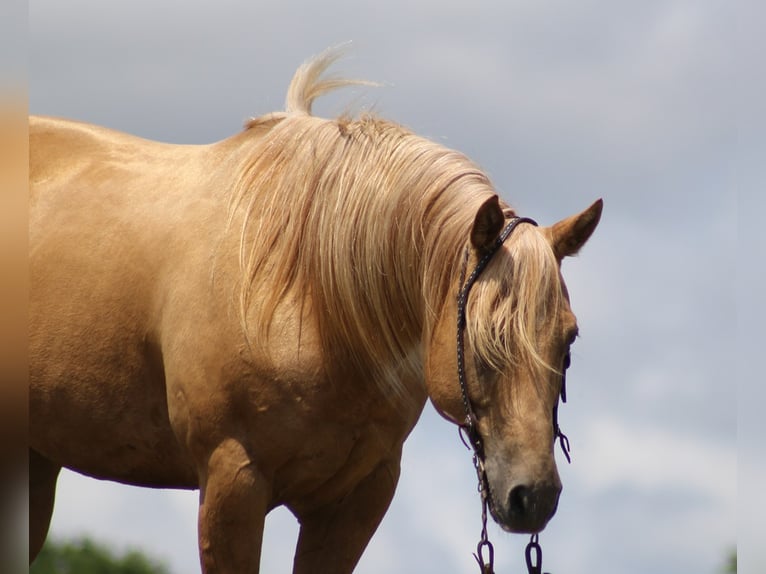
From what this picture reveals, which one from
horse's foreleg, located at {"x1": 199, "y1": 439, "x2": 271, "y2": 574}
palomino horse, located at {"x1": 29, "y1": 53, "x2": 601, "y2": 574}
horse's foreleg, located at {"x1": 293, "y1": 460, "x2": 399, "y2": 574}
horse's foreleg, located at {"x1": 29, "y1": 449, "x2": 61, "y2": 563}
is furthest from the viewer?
horse's foreleg, located at {"x1": 29, "y1": 449, "x2": 61, "y2": 563}

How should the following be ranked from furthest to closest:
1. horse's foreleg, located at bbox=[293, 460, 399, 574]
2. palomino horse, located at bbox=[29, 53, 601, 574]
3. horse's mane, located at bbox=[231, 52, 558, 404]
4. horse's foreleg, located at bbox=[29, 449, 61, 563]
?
horse's foreleg, located at bbox=[29, 449, 61, 563] → horse's foreleg, located at bbox=[293, 460, 399, 574] → horse's mane, located at bbox=[231, 52, 558, 404] → palomino horse, located at bbox=[29, 53, 601, 574]

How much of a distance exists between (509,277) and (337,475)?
1287 mm

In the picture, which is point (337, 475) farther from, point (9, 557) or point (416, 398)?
point (9, 557)

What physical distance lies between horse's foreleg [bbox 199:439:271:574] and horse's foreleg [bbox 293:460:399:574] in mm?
459

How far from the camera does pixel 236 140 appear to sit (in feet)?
19.5

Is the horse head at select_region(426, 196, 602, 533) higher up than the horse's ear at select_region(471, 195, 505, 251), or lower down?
lower down

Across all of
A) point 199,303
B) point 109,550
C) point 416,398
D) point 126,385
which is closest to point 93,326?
point 126,385

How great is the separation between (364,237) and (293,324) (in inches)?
A: 18.1

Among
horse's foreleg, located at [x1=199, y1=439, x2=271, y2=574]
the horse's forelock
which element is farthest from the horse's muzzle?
horse's foreleg, located at [x1=199, y1=439, x2=271, y2=574]

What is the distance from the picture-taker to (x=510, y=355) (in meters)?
4.55

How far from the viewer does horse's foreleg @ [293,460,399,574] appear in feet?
18.6

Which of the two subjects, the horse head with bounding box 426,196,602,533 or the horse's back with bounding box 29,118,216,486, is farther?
the horse's back with bounding box 29,118,216,486

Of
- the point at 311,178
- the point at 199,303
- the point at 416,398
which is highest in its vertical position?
the point at 311,178

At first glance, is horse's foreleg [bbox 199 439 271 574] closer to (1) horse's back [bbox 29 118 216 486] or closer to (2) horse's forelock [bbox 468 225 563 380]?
(1) horse's back [bbox 29 118 216 486]
